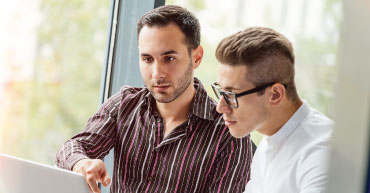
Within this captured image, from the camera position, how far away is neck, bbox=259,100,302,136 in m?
1.36

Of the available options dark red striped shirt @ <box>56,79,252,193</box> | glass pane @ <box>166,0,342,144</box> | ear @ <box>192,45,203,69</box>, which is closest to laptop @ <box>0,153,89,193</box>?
dark red striped shirt @ <box>56,79,252,193</box>

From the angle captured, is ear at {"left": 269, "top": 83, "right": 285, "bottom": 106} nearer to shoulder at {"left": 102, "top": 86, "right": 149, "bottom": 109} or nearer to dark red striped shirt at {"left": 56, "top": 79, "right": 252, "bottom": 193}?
dark red striped shirt at {"left": 56, "top": 79, "right": 252, "bottom": 193}

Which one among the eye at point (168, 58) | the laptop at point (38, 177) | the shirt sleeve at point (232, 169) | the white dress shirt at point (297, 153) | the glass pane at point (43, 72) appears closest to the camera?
the laptop at point (38, 177)

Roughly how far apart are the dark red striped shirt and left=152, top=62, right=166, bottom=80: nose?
0.16 metres

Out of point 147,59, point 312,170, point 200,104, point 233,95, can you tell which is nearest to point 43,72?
point 147,59

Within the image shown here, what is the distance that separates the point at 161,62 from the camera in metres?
1.69

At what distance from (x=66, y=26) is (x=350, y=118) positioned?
3.14m

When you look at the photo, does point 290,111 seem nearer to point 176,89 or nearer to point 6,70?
point 176,89

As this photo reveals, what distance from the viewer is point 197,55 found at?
1.79 meters

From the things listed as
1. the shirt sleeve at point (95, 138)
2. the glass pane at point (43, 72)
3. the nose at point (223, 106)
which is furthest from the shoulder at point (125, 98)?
the glass pane at point (43, 72)

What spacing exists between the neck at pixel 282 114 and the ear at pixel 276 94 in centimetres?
2

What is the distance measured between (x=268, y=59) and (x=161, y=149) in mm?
582

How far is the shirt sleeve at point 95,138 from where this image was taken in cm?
162

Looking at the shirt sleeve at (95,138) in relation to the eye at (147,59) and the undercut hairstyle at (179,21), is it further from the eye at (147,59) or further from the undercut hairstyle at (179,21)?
the undercut hairstyle at (179,21)
